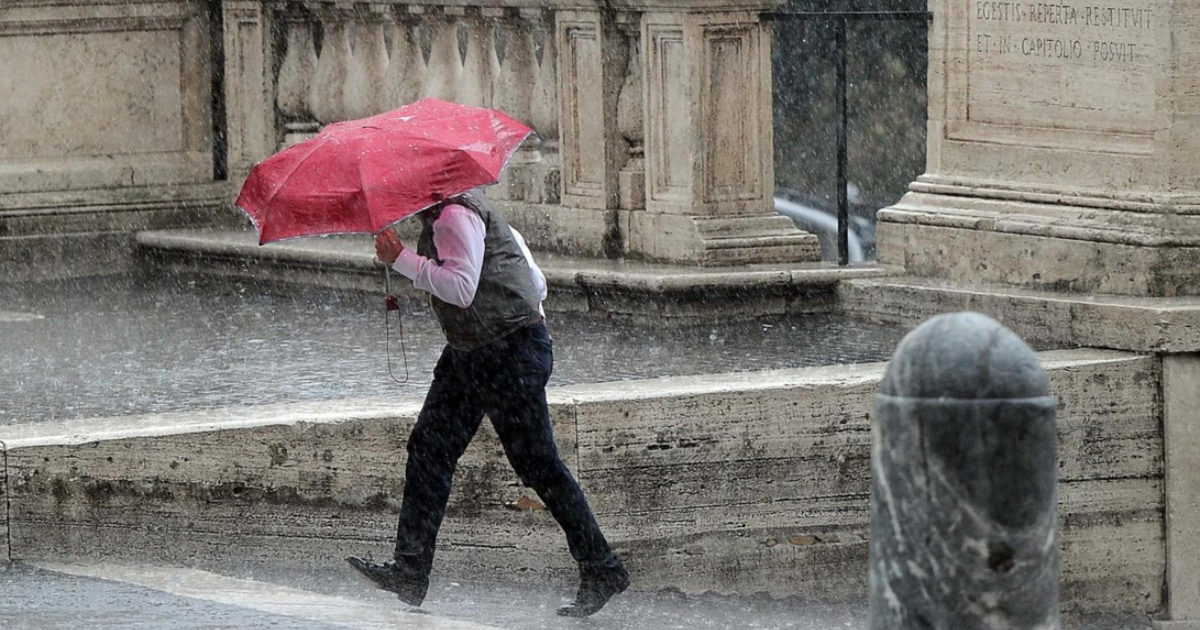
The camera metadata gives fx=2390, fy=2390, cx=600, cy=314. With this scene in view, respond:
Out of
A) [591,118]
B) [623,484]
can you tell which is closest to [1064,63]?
[591,118]

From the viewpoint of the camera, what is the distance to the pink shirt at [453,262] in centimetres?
636

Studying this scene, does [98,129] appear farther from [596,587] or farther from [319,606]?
[596,587]

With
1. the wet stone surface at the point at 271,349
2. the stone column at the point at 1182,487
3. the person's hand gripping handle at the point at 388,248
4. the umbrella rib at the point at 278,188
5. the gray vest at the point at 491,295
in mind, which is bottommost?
the stone column at the point at 1182,487

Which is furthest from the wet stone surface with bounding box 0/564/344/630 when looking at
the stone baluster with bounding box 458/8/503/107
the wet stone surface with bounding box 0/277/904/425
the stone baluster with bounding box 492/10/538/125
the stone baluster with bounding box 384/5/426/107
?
the stone baluster with bounding box 384/5/426/107

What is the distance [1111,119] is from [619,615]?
304 centimetres

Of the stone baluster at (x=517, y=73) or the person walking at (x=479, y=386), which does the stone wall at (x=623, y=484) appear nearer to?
the person walking at (x=479, y=386)

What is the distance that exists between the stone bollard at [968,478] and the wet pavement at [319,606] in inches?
110

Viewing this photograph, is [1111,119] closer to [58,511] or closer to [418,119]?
[418,119]

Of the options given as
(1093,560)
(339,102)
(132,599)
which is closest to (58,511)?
(132,599)

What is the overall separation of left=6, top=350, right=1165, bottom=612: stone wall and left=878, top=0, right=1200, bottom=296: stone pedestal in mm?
695

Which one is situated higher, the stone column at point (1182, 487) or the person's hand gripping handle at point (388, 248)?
the person's hand gripping handle at point (388, 248)

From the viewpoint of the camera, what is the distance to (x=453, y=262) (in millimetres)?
6383

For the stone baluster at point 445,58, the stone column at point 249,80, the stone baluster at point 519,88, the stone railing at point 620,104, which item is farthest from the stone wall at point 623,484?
the stone column at point 249,80

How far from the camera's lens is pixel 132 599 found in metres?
6.60
